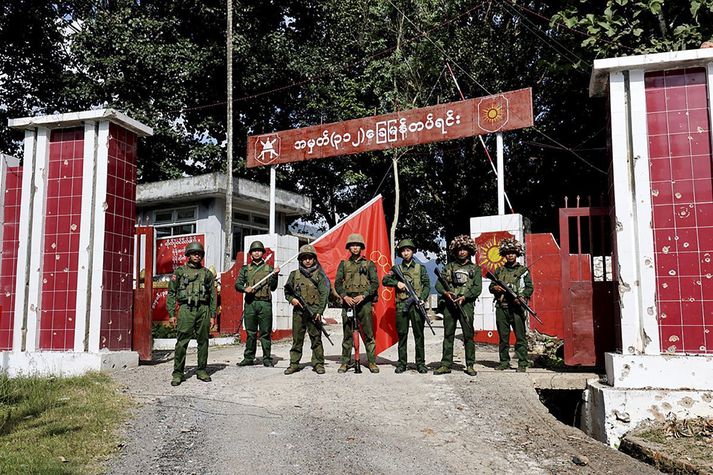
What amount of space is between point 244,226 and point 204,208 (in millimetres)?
1539

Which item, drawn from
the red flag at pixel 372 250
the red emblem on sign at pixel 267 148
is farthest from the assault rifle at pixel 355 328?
the red emblem on sign at pixel 267 148

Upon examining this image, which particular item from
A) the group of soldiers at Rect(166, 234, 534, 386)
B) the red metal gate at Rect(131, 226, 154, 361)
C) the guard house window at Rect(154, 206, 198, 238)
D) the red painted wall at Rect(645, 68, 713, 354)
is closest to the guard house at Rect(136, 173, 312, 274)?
the guard house window at Rect(154, 206, 198, 238)

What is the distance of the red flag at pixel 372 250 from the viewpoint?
367 inches

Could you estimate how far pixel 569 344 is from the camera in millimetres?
7164

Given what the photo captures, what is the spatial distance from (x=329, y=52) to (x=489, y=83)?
591 centimetres

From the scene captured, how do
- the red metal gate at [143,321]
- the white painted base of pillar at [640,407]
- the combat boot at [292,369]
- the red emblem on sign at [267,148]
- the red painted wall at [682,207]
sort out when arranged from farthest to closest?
the red emblem on sign at [267,148], the red metal gate at [143,321], the combat boot at [292,369], the red painted wall at [682,207], the white painted base of pillar at [640,407]

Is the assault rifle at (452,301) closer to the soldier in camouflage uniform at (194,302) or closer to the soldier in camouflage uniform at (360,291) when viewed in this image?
the soldier in camouflage uniform at (360,291)

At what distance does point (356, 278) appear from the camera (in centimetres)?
834

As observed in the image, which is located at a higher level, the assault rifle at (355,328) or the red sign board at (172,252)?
the red sign board at (172,252)

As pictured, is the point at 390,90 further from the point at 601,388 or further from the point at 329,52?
the point at 601,388

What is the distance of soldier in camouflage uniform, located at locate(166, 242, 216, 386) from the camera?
7.65 m

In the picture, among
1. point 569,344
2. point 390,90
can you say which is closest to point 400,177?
point 390,90

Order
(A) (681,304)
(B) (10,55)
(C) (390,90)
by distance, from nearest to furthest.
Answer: (A) (681,304) < (B) (10,55) < (C) (390,90)

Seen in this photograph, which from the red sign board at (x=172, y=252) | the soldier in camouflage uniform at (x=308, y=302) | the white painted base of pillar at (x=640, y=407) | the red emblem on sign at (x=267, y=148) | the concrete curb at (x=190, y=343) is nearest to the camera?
the white painted base of pillar at (x=640, y=407)
